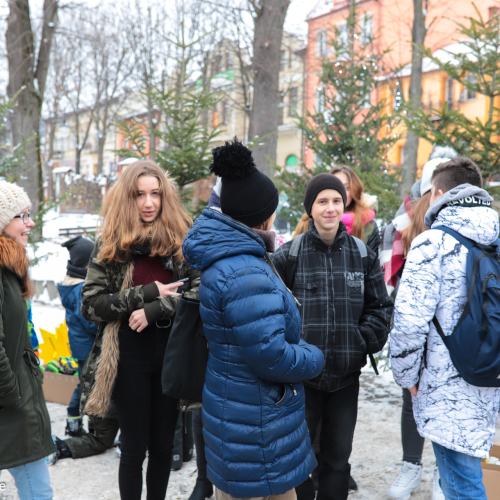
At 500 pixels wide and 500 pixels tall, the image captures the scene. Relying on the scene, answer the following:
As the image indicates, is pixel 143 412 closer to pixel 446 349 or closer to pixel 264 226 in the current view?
pixel 264 226

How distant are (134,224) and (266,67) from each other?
1005 centimetres

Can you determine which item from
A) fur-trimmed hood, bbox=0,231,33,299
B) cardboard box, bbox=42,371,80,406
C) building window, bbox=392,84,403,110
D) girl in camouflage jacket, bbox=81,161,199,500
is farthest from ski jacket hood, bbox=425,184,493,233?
cardboard box, bbox=42,371,80,406

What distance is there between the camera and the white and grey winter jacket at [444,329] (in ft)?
7.21

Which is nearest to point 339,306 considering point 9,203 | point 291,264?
point 291,264

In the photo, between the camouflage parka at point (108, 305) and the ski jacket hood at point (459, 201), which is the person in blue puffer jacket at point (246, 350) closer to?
the camouflage parka at point (108, 305)

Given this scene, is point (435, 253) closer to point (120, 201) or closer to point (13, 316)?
point (120, 201)

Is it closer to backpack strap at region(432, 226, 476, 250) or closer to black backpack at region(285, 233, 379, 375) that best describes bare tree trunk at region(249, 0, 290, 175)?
black backpack at region(285, 233, 379, 375)

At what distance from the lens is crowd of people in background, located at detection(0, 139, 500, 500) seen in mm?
2047

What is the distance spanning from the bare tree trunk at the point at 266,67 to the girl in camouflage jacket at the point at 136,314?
9108 mm

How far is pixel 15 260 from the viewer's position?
249cm

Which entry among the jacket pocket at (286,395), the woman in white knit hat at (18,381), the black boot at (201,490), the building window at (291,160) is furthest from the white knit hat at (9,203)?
the building window at (291,160)

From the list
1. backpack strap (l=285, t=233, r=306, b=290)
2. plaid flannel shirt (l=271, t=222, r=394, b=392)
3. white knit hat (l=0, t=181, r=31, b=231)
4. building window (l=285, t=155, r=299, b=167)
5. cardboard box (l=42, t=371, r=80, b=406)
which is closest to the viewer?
white knit hat (l=0, t=181, r=31, b=231)

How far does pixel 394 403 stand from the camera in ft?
17.2

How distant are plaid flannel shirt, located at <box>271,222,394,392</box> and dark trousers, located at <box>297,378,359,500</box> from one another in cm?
11
